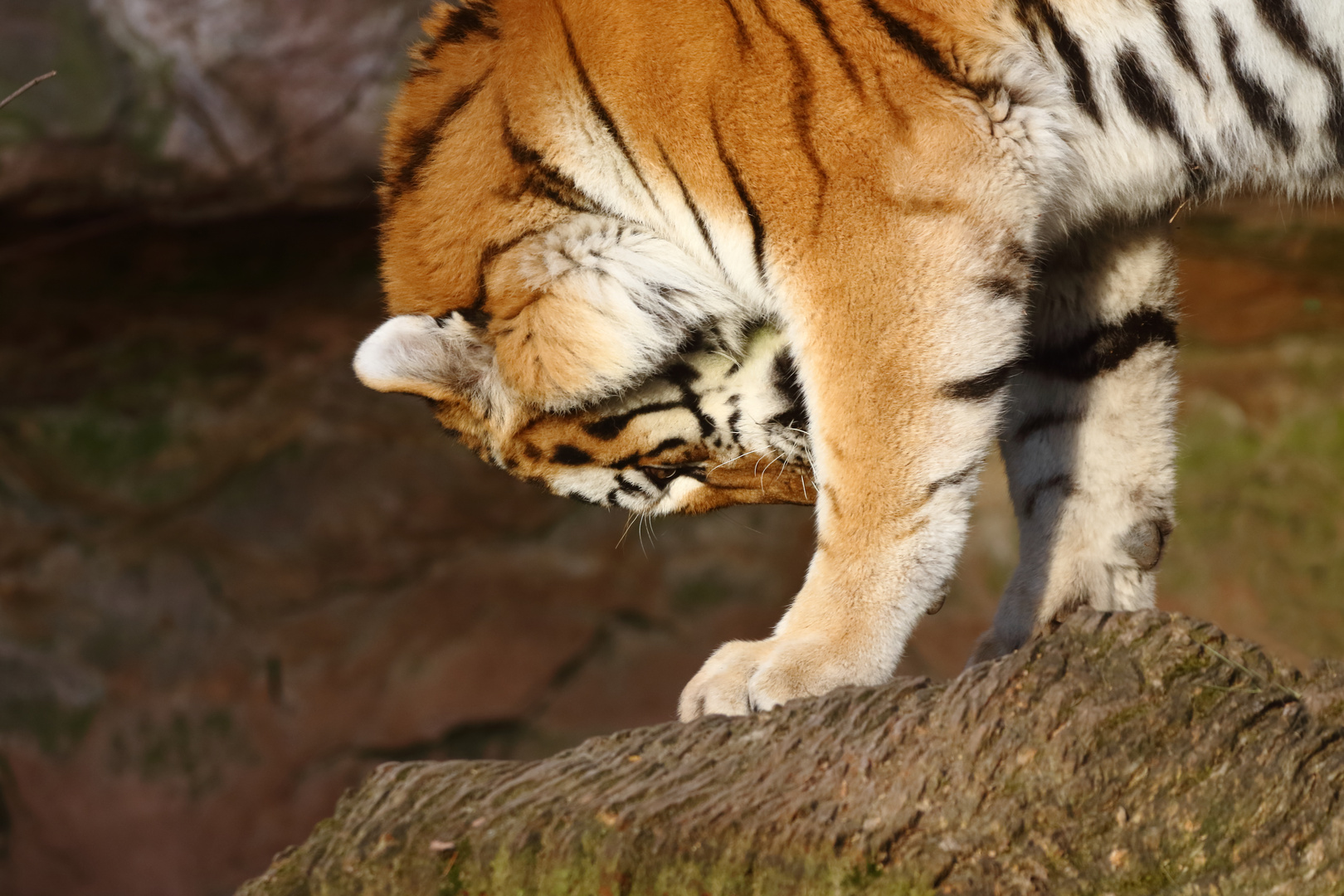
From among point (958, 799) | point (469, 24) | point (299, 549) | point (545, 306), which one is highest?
point (469, 24)

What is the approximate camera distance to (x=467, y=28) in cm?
209

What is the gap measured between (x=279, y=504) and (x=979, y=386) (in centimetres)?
325

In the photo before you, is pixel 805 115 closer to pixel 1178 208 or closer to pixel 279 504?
pixel 1178 208

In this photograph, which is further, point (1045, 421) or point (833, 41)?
point (1045, 421)

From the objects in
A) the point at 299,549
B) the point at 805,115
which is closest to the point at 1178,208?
the point at 805,115

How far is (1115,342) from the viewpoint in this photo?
221 centimetres

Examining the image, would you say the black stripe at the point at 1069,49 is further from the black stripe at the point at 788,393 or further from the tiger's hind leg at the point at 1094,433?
the black stripe at the point at 788,393

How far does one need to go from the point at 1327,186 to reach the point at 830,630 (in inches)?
44.1

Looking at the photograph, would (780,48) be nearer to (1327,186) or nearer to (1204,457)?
(1327,186)

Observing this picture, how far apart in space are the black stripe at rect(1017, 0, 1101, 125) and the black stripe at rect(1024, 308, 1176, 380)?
476 mm

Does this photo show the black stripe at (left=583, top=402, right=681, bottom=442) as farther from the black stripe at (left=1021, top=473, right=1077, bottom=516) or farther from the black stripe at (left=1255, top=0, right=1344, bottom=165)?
the black stripe at (left=1255, top=0, right=1344, bottom=165)

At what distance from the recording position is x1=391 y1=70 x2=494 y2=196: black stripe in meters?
2.06

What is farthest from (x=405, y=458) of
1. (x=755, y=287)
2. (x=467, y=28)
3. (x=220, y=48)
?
(x=755, y=287)

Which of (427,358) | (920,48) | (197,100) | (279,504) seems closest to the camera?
(920,48)
